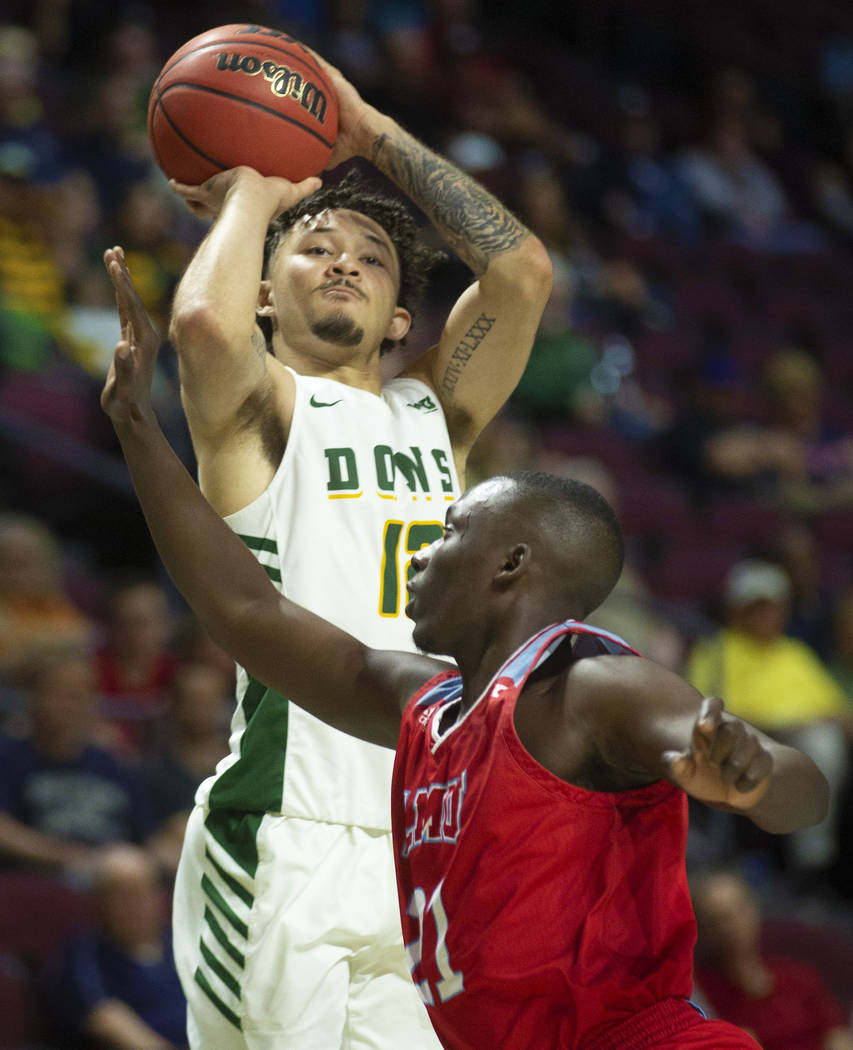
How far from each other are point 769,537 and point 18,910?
538 centimetres

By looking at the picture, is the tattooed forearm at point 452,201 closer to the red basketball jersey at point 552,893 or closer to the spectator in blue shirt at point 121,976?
the red basketball jersey at point 552,893

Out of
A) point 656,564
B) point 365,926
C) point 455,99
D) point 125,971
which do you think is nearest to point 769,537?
point 656,564

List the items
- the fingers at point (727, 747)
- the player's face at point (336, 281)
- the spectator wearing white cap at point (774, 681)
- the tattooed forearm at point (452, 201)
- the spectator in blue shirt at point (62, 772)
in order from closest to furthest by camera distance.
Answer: the fingers at point (727, 747), the player's face at point (336, 281), the tattooed forearm at point (452, 201), the spectator in blue shirt at point (62, 772), the spectator wearing white cap at point (774, 681)

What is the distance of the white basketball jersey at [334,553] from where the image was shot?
3.05m

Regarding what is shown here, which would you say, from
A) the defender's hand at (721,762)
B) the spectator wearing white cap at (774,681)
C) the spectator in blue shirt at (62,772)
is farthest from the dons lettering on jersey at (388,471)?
the spectator wearing white cap at (774,681)

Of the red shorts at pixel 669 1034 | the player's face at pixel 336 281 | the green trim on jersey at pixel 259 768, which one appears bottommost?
the red shorts at pixel 669 1034

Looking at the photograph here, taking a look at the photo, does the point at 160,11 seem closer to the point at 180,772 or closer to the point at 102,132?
the point at 102,132

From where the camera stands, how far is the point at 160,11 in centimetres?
1041

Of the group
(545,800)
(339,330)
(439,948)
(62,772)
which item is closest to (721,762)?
(545,800)

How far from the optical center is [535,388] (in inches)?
361

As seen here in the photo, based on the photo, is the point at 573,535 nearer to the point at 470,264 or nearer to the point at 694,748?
the point at 694,748

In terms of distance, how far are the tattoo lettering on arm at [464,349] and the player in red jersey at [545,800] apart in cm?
121

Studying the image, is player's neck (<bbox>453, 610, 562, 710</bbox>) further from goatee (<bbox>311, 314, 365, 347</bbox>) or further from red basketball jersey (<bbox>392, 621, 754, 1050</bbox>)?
goatee (<bbox>311, 314, 365, 347</bbox>)

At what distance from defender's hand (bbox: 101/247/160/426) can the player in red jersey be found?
23.3 inches
